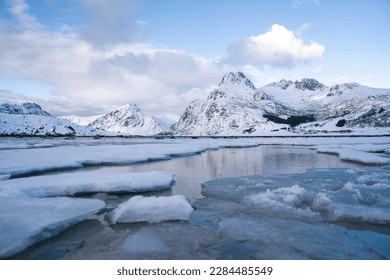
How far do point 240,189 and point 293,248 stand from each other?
16.5 ft

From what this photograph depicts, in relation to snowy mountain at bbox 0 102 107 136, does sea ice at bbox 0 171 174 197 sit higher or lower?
lower

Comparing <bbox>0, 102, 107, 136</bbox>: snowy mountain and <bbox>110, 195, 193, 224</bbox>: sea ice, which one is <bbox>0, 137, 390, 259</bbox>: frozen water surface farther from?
<bbox>0, 102, 107, 136</bbox>: snowy mountain

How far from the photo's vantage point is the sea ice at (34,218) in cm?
604

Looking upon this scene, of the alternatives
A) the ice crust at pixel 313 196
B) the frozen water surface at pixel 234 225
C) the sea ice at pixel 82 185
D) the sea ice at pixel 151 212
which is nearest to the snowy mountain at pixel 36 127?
the sea ice at pixel 82 185

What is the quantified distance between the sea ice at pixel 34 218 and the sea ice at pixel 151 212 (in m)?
0.72

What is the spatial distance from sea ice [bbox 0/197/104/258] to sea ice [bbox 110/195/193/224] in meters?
0.72

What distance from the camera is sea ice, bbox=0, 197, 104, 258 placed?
238 inches

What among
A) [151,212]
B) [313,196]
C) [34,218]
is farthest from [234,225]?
[34,218]

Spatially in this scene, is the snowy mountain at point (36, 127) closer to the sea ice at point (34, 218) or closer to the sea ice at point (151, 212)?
the sea ice at point (34, 218)

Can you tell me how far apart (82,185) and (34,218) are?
3926mm

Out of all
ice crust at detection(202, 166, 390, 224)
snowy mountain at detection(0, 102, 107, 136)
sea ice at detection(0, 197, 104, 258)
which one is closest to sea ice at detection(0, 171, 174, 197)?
sea ice at detection(0, 197, 104, 258)

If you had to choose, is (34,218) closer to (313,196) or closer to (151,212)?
(151,212)

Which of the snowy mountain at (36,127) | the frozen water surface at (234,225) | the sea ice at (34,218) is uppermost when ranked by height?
the snowy mountain at (36,127)

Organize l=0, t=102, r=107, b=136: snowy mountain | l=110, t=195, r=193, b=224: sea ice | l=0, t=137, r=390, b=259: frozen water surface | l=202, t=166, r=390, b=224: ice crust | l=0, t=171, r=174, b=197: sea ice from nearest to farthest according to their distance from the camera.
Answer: l=0, t=137, r=390, b=259: frozen water surface → l=110, t=195, r=193, b=224: sea ice → l=202, t=166, r=390, b=224: ice crust → l=0, t=171, r=174, b=197: sea ice → l=0, t=102, r=107, b=136: snowy mountain
